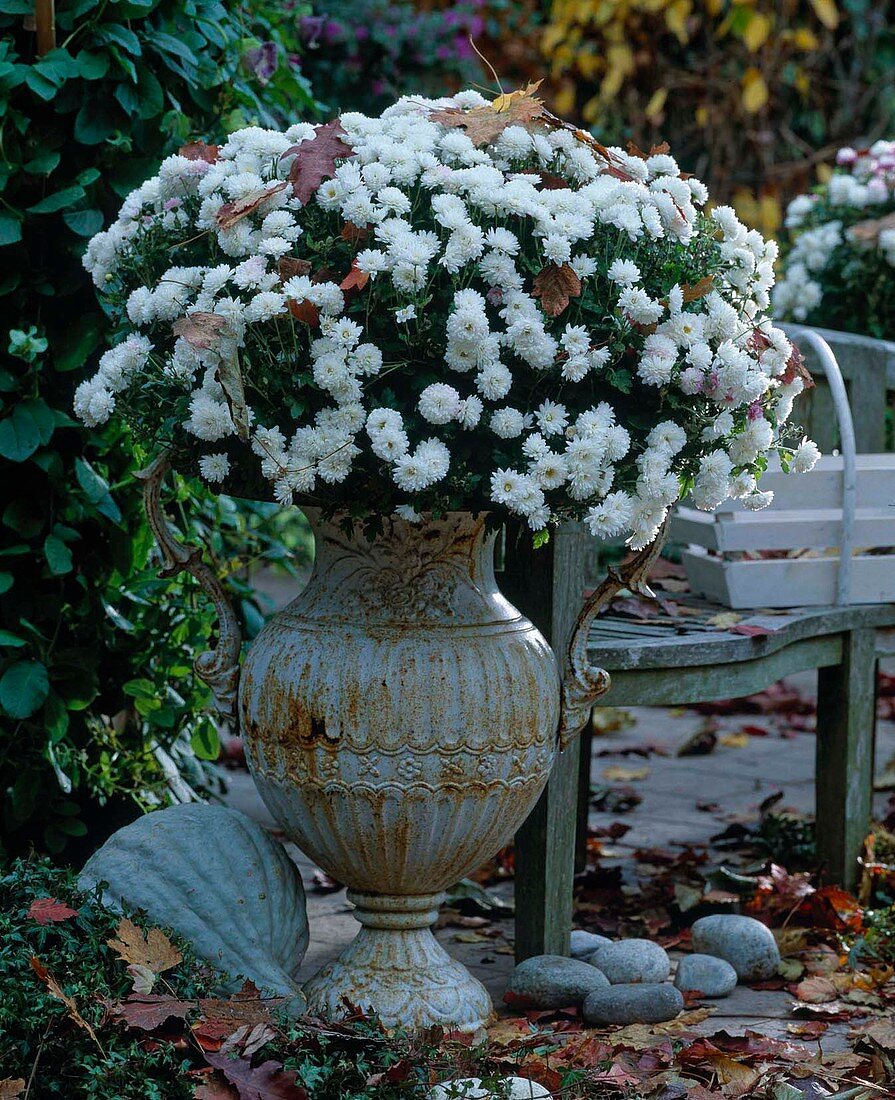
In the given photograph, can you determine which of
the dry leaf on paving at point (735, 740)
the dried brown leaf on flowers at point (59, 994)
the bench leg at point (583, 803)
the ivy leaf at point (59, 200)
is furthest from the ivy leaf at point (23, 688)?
the dry leaf on paving at point (735, 740)

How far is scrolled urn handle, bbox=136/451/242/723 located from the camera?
2686mm

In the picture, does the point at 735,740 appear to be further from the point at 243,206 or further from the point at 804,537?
the point at 243,206

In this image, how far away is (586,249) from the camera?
2.37m

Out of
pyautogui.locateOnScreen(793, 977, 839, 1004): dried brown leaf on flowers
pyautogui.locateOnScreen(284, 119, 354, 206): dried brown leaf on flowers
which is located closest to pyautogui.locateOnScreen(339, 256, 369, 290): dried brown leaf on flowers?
pyautogui.locateOnScreen(284, 119, 354, 206): dried brown leaf on flowers

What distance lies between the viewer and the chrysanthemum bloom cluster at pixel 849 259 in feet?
15.1

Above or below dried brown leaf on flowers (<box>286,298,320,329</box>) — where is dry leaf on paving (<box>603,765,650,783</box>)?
below

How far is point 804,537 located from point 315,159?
1.55 m

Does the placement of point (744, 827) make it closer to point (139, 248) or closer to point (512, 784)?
point (512, 784)

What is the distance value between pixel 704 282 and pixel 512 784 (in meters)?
0.90

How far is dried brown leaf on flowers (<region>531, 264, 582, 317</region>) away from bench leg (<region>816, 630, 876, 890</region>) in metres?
1.52

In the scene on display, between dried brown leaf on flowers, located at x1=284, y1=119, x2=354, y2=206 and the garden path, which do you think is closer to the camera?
dried brown leaf on flowers, located at x1=284, y1=119, x2=354, y2=206

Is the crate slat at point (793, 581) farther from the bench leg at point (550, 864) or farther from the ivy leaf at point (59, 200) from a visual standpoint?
the ivy leaf at point (59, 200)

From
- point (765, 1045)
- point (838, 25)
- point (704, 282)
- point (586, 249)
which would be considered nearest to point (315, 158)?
point (586, 249)

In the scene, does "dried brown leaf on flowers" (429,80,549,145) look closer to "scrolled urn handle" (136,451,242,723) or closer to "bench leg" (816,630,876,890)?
"scrolled urn handle" (136,451,242,723)
